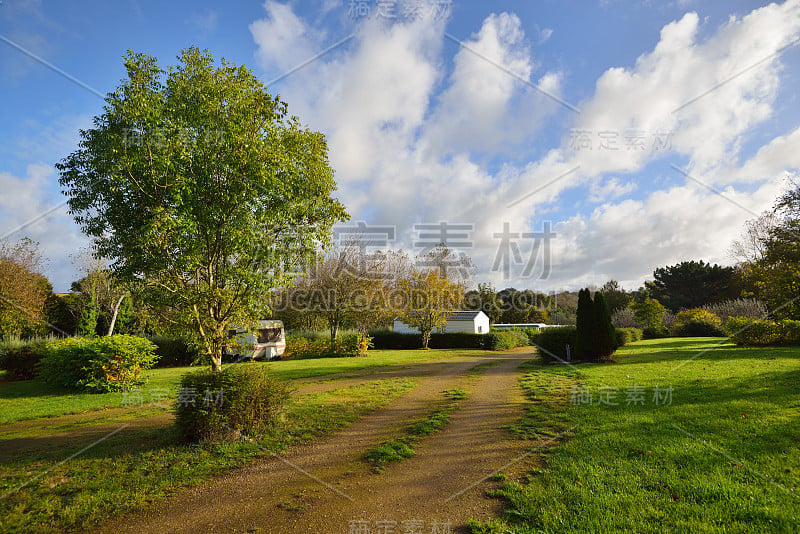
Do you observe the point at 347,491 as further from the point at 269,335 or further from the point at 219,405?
the point at 269,335

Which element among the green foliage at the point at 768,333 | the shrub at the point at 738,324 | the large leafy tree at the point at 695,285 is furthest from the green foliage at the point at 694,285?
the green foliage at the point at 768,333

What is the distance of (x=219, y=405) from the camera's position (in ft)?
20.3

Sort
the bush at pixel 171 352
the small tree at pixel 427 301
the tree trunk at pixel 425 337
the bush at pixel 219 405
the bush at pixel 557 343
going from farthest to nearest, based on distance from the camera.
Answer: the tree trunk at pixel 425 337 < the small tree at pixel 427 301 < the bush at pixel 171 352 < the bush at pixel 557 343 < the bush at pixel 219 405

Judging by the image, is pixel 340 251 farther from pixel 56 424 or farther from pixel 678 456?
pixel 678 456

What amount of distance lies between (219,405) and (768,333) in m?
24.4

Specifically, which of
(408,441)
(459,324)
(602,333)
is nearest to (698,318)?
(459,324)

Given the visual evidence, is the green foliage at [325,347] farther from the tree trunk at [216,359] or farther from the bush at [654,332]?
the bush at [654,332]

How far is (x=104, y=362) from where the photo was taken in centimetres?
1149

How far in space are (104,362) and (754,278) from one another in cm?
1995

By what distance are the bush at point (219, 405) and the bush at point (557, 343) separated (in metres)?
13.9

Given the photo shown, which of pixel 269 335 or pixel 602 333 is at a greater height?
pixel 602 333

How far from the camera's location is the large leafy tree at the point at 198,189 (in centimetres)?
585

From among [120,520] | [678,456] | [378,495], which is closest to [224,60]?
[120,520]

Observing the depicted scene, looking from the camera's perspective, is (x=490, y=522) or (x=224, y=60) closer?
(x=490, y=522)
